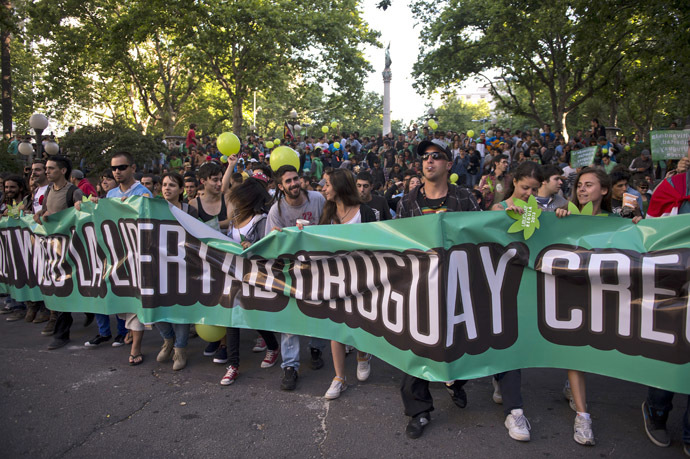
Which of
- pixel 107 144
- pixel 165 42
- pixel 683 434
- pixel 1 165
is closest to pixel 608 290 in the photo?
pixel 683 434

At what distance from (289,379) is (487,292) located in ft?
6.04

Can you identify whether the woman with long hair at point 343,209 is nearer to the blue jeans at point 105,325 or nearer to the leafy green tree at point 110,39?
the blue jeans at point 105,325

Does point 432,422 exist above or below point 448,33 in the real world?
below

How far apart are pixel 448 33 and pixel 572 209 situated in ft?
80.0

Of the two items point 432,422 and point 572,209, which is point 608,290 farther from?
point 432,422

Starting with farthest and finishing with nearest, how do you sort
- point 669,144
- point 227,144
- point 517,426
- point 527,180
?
point 669,144 → point 227,144 → point 527,180 → point 517,426

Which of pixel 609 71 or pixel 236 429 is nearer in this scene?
pixel 236 429

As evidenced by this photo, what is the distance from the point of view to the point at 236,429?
11.7ft

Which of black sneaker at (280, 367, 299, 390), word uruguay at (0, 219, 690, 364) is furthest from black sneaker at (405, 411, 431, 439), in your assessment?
black sneaker at (280, 367, 299, 390)

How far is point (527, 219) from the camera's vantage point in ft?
11.1

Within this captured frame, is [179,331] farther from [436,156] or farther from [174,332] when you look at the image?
[436,156]

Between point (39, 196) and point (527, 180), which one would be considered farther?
point (39, 196)

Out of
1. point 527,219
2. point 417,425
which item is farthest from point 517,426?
point 527,219

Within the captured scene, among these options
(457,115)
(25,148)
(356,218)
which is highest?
(457,115)
